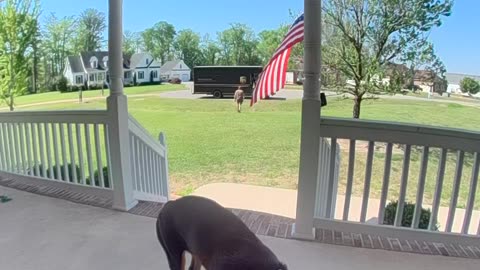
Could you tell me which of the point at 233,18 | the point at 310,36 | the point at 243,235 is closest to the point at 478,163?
the point at 310,36

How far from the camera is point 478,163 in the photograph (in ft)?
7.09

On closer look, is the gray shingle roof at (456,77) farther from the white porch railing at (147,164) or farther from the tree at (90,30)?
the tree at (90,30)

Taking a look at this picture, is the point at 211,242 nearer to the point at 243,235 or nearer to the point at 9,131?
the point at 243,235

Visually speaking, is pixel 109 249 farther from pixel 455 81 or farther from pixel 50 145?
pixel 455 81

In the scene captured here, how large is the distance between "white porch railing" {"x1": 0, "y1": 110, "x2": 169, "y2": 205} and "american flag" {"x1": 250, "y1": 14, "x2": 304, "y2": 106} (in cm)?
111

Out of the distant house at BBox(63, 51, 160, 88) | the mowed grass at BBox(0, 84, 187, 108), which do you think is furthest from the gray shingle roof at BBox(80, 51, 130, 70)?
the mowed grass at BBox(0, 84, 187, 108)

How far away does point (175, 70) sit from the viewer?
17.6 ft

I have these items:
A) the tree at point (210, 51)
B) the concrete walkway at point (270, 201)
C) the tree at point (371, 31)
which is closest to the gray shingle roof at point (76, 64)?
the tree at point (210, 51)

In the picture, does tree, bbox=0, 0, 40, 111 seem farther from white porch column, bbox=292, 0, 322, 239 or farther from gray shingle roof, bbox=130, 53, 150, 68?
white porch column, bbox=292, 0, 322, 239

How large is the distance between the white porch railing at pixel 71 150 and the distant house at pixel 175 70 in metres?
1.62

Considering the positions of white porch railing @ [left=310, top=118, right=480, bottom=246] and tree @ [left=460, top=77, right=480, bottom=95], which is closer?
white porch railing @ [left=310, top=118, right=480, bottom=246]

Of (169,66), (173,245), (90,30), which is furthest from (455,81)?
(90,30)

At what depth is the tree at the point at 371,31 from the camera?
5484mm

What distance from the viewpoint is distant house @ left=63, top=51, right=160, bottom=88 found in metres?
4.62
